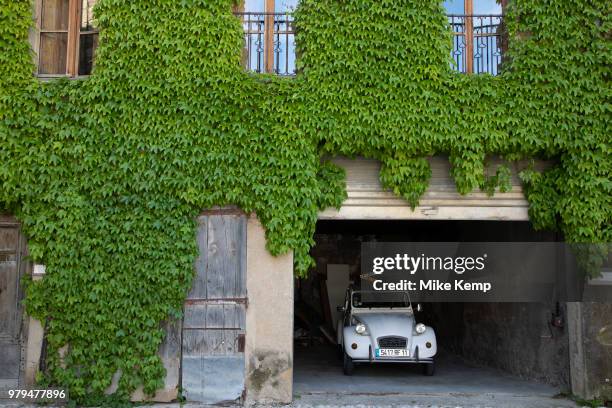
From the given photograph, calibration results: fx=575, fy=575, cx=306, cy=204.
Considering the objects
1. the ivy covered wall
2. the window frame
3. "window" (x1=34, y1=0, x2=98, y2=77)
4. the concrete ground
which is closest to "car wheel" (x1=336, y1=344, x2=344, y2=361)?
the concrete ground

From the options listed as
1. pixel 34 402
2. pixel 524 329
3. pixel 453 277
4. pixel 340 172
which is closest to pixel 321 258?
pixel 453 277

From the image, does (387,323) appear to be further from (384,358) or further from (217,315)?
(217,315)

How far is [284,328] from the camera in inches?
336

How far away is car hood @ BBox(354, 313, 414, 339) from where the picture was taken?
35.2ft

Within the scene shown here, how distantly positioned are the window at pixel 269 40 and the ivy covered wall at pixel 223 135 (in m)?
0.44

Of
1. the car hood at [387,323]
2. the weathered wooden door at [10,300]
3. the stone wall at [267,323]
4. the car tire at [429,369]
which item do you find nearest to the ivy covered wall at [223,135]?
the stone wall at [267,323]

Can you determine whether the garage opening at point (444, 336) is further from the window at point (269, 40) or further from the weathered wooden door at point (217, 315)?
the window at point (269, 40)

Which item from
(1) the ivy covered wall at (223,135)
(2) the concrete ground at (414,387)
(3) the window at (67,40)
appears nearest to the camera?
(1) the ivy covered wall at (223,135)

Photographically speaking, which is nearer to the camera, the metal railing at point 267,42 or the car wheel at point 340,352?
the metal railing at point 267,42

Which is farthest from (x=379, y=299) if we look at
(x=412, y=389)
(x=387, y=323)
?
(x=412, y=389)

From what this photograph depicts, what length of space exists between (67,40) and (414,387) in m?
8.09

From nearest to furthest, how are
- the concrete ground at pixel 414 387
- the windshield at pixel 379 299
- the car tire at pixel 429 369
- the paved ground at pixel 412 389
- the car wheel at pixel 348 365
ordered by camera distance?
the paved ground at pixel 412 389
the concrete ground at pixel 414 387
the car wheel at pixel 348 365
the car tire at pixel 429 369
the windshield at pixel 379 299

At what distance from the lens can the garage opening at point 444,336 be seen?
9.65 m

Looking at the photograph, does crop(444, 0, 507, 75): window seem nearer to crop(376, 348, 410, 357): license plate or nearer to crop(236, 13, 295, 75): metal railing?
crop(236, 13, 295, 75): metal railing
